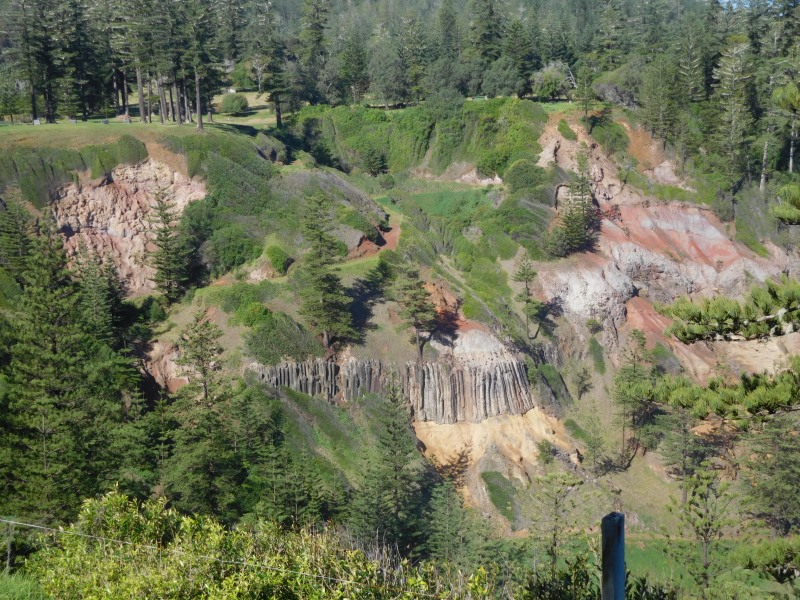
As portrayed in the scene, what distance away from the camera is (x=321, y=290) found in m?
43.1

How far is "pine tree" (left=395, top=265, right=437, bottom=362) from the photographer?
4475 centimetres

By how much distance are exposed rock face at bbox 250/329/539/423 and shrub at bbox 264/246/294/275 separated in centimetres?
936

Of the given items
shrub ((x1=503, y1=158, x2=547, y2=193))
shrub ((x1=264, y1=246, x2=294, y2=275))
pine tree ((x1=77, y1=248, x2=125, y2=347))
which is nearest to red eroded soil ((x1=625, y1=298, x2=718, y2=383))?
shrub ((x1=503, y1=158, x2=547, y2=193))

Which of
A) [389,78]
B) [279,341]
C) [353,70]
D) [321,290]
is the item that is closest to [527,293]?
[321,290]

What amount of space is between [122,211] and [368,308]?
21718 mm

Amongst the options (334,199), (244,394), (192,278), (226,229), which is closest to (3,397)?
(244,394)

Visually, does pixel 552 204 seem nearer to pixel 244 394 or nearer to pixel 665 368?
pixel 665 368

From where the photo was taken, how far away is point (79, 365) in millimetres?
30781

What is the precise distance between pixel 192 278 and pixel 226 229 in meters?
5.23

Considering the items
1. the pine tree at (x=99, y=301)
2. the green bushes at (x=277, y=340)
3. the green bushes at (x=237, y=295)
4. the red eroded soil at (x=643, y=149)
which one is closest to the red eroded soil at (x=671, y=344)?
the red eroded soil at (x=643, y=149)

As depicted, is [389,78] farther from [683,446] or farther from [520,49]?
[683,446]

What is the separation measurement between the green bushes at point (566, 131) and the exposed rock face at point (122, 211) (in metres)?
39.9

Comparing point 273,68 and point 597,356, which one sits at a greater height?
point 273,68

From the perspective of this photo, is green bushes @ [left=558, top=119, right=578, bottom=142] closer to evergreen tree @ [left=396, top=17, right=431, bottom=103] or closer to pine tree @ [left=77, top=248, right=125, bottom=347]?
evergreen tree @ [left=396, top=17, right=431, bottom=103]
